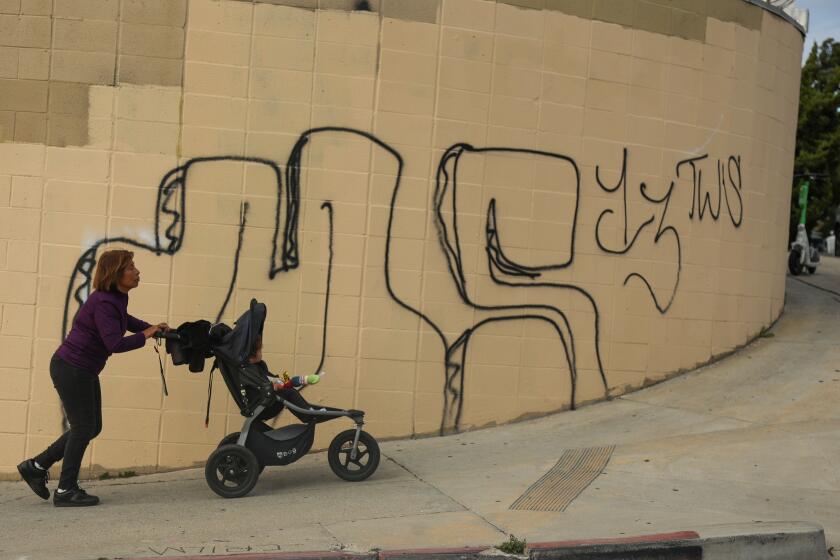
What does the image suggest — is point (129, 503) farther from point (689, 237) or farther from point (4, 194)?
point (689, 237)

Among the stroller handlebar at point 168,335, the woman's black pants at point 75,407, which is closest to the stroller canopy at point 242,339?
the stroller handlebar at point 168,335

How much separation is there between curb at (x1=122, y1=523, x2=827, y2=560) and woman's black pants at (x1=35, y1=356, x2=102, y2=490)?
1.52 meters

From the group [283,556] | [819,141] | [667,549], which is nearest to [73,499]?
[283,556]

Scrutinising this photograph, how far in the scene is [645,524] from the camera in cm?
557

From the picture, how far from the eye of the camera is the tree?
3212 centimetres

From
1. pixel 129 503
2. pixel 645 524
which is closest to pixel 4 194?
pixel 129 503

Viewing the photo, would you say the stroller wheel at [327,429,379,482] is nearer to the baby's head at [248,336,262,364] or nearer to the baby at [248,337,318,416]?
the baby at [248,337,318,416]

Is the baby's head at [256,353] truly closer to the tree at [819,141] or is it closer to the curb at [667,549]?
the curb at [667,549]

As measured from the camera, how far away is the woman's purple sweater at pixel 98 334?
6180 mm

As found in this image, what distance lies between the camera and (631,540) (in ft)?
17.1

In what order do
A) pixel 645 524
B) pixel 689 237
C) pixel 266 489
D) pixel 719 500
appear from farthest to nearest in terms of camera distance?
1. pixel 689 237
2. pixel 266 489
3. pixel 719 500
4. pixel 645 524

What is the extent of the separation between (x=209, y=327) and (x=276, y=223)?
1492 mm

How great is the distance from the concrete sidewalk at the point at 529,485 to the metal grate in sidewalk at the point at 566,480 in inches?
3.0

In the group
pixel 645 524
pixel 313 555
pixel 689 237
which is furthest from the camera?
pixel 689 237
